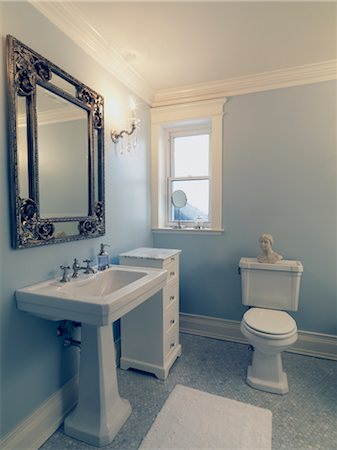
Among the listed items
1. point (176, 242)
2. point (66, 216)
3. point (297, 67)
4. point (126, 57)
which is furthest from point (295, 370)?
point (126, 57)

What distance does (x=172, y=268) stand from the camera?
6.99ft

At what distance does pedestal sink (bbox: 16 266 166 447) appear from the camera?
122 cm

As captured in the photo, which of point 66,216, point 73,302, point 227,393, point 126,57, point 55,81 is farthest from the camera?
point 126,57

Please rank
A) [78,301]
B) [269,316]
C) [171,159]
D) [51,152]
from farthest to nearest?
[171,159] < [269,316] < [51,152] < [78,301]

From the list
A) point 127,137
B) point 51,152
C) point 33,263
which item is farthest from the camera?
point 127,137

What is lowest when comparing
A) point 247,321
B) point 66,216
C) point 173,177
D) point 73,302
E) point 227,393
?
point 227,393

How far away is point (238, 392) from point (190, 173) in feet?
6.53

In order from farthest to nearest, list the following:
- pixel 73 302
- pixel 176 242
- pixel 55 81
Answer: pixel 176 242 < pixel 55 81 < pixel 73 302

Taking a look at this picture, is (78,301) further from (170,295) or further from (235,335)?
(235,335)

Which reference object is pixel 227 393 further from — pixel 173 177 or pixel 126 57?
pixel 126 57

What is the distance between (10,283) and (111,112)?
Result: 143cm

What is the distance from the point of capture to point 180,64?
2076mm

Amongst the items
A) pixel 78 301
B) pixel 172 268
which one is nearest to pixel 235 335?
pixel 172 268

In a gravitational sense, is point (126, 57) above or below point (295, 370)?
above
